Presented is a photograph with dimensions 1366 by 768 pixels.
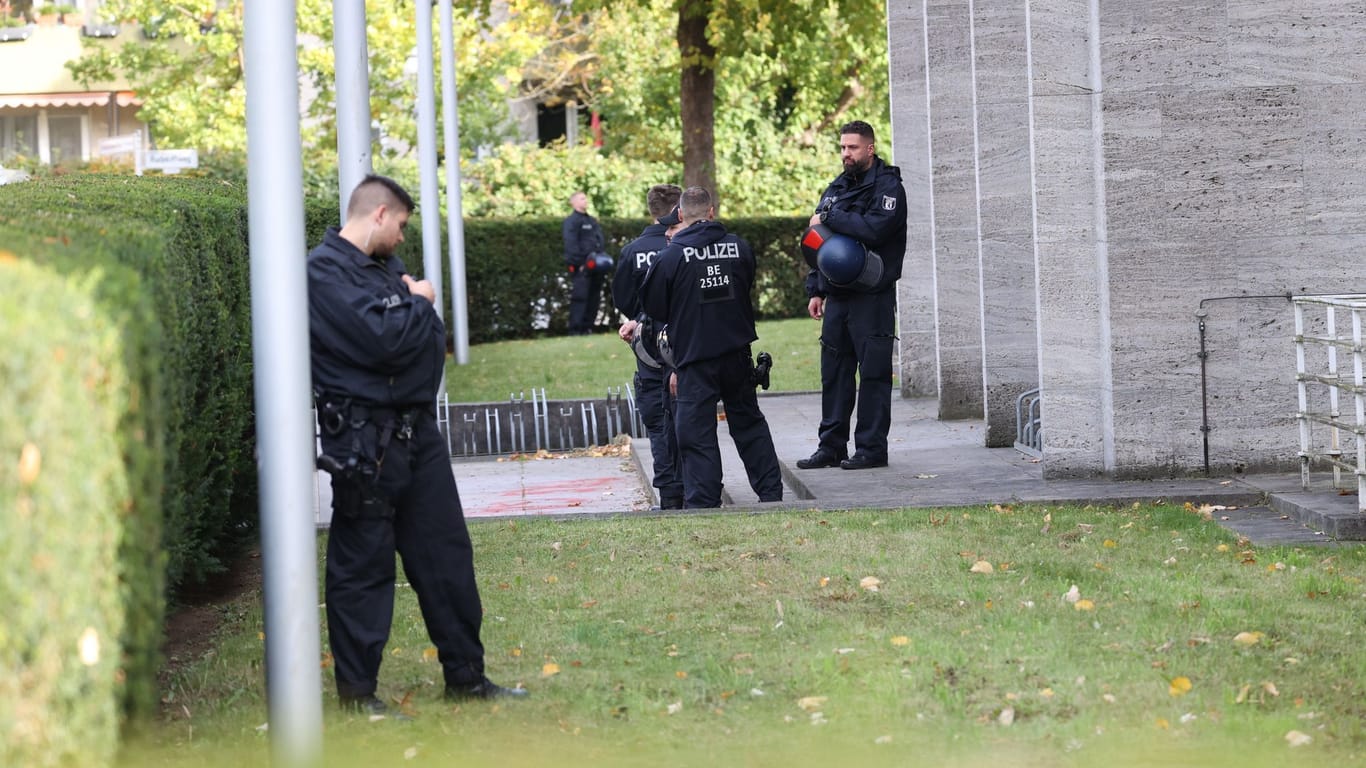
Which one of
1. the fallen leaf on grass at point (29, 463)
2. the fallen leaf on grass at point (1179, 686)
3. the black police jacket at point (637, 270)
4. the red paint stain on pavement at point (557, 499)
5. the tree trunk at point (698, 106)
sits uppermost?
the tree trunk at point (698, 106)

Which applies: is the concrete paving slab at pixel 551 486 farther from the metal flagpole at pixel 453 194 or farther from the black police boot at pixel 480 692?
the metal flagpole at pixel 453 194

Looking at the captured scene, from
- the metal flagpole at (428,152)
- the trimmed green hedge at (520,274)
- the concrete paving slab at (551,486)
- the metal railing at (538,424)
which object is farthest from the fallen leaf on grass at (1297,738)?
the trimmed green hedge at (520,274)

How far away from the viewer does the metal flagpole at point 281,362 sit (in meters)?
5.04

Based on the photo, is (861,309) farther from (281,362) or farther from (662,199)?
(281,362)

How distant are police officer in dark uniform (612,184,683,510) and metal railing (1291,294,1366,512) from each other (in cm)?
353

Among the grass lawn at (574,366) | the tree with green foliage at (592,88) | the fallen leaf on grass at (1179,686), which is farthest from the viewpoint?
the tree with green foliage at (592,88)

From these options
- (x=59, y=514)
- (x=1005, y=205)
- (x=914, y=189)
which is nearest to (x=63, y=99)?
(x=914, y=189)

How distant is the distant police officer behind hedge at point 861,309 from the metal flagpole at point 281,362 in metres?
6.47

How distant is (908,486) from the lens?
10766 millimetres

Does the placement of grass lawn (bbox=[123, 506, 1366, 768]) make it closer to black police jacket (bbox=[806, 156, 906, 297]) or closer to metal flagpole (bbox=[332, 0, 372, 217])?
black police jacket (bbox=[806, 156, 906, 297])

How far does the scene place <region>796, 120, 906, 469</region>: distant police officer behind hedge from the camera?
11.4 meters

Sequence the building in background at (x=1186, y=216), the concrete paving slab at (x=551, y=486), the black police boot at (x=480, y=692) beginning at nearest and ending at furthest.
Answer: the black police boot at (x=480, y=692) < the building in background at (x=1186, y=216) < the concrete paving slab at (x=551, y=486)

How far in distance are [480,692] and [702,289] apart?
433cm

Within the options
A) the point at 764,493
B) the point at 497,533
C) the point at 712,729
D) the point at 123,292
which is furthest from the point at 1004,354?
the point at 123,292
